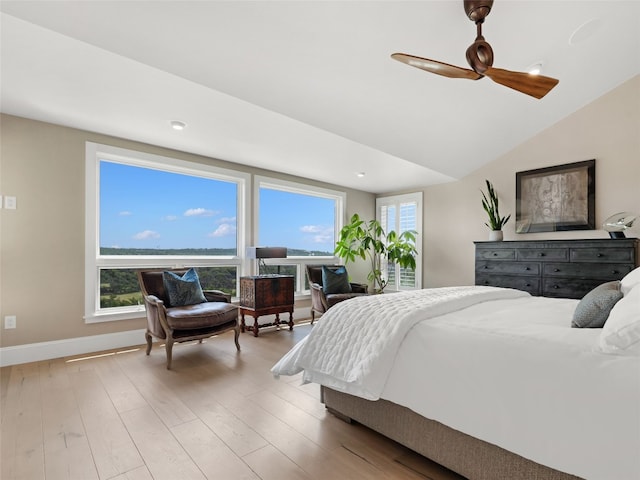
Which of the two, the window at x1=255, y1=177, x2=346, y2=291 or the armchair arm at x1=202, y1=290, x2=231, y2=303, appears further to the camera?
the window at x1=255, y1=177, x2=346, y2=291

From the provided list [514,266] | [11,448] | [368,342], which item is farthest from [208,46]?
[514,266]

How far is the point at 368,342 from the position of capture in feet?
5.77

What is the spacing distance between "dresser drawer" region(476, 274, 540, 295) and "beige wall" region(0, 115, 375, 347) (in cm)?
456

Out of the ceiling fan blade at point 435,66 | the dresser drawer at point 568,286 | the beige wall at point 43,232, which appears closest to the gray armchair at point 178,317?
the beige wall at point 43,232

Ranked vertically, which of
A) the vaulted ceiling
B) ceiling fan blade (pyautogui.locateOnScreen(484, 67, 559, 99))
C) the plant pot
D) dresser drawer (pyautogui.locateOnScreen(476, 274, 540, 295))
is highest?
the vaulted ceiling

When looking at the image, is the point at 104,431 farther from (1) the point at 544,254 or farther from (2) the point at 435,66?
(1) the point at 544,254

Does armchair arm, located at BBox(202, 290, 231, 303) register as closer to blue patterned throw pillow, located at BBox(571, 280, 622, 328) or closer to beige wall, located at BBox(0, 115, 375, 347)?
beige wall, located at BBox(0, 115, 375, 347)

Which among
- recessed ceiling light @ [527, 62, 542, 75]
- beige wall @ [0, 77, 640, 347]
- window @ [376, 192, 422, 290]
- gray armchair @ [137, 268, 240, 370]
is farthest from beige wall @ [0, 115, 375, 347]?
window @ [376, 192, 422, 290]

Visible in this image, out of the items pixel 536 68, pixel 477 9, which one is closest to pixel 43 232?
pixel 477 9

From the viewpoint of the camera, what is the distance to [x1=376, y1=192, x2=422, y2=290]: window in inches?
227

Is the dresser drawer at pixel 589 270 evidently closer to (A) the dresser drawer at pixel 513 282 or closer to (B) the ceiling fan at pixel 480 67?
(A) the dresser drawer at pixel 513 282

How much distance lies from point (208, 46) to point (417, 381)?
8.00ft

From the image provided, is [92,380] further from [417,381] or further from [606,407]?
[606,407]

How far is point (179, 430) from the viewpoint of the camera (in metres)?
1.98
